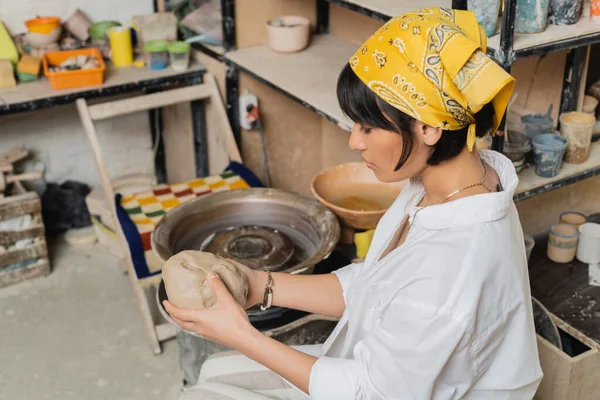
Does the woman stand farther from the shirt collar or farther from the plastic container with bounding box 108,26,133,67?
the plastic container with bounding box 108,26,133,67

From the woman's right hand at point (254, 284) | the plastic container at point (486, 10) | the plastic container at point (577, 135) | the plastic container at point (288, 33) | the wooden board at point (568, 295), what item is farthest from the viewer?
the plastic container at point (288, 33)

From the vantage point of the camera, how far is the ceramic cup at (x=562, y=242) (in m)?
2.48

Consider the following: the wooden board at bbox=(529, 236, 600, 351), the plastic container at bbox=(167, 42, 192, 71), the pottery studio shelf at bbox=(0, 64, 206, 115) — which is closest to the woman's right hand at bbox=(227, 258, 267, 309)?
the wooden board at bbox=(529, 236, 600, 351)

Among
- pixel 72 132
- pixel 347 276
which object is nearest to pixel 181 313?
pixel 347 276

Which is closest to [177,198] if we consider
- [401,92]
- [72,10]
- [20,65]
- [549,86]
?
[20,65]

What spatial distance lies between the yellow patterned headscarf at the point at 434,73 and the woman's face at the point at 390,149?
0.06 metres

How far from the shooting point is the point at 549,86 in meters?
2.46

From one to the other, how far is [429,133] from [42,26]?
8.21 ft

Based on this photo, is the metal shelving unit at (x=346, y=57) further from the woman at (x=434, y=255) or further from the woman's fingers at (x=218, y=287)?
the woman's fingers at (x=218, y=287)

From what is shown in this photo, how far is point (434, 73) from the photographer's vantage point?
1.37 metres

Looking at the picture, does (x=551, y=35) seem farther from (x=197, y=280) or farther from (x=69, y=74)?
(x=69, y=74)

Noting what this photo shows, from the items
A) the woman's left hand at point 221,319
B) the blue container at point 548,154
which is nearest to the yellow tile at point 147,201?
the woman's left hand at point 221,319

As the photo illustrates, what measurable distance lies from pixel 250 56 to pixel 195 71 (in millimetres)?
342

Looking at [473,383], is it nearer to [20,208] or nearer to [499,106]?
[499,106]
